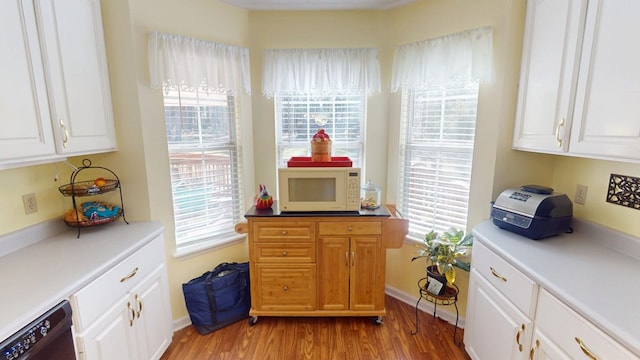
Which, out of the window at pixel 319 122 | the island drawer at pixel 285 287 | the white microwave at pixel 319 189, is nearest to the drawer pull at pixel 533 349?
the white microwave at pixel 319 189

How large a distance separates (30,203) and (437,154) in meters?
2.59

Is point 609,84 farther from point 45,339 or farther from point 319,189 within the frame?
→ point 45,339

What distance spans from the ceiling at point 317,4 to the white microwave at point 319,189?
1.28m

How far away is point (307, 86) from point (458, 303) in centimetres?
206

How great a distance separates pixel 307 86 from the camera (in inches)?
94.7

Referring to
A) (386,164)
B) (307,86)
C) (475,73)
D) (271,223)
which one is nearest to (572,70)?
(475,73)

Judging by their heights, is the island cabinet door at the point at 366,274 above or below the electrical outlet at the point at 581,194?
below

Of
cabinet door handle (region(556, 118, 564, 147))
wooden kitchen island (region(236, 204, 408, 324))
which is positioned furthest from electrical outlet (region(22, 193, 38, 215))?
cabinet door handle (region(556, 118, 564, 147))

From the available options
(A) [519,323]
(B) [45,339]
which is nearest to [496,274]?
(A) [519,323]

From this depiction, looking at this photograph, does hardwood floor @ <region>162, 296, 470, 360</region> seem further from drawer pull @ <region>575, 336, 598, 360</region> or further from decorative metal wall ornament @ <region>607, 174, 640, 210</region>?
decorative metal wall ornament @ <region>607, 174, 640, 210</region>

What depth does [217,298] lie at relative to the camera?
2.18 m

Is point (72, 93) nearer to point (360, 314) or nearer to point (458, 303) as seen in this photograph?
point (360, 314)

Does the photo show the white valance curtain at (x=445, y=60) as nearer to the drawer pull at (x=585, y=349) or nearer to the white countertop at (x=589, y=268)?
the white countertop at (x=589, y=268)

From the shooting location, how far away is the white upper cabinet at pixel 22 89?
1.18 meters
